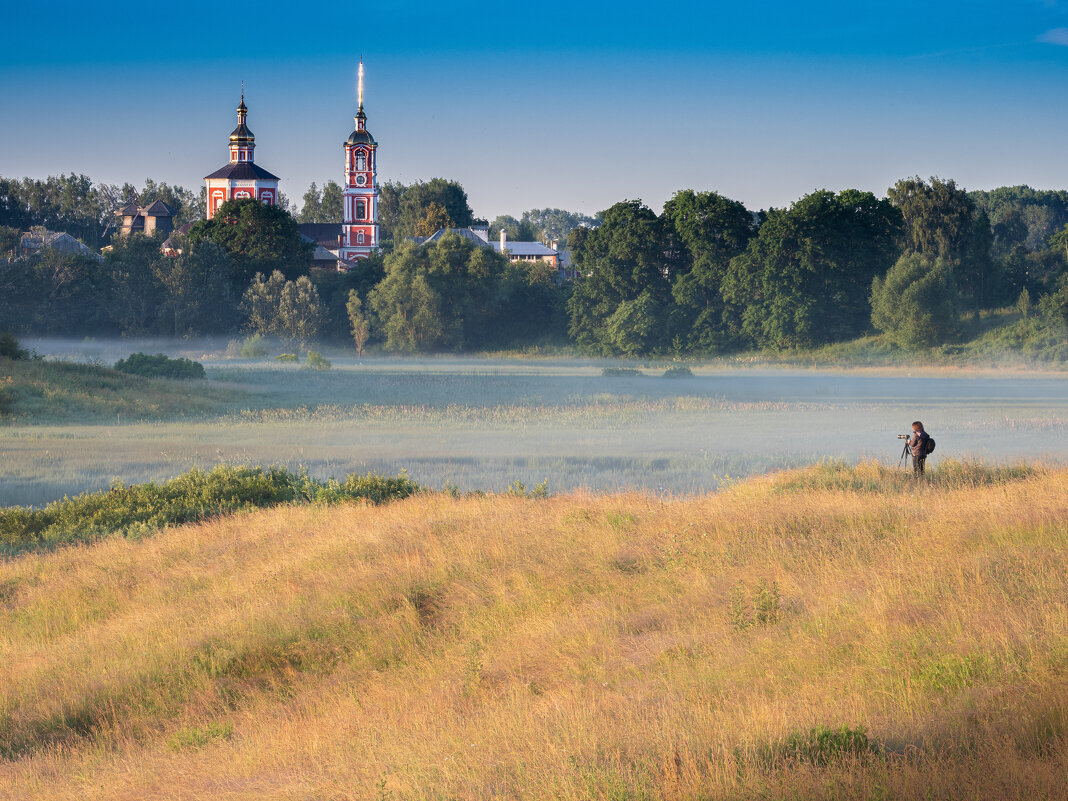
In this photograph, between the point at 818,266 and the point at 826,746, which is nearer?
the point at 826,746

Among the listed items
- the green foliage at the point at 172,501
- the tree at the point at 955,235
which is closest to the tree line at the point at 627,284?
the tree at the point at 955,235

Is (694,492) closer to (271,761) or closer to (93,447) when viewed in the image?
(271,761)

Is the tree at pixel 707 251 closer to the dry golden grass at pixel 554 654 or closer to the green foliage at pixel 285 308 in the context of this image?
the green foliage at pixel 285 308

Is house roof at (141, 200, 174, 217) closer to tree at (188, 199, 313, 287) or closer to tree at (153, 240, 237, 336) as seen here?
tree at (188, 199, 313, 287)

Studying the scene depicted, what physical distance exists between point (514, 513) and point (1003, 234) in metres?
115

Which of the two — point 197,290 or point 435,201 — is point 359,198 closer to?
point 435,201

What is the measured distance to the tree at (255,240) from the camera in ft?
324

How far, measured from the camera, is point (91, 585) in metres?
14.3

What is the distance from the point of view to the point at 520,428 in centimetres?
3916

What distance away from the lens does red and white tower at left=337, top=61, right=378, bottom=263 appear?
144750 mm

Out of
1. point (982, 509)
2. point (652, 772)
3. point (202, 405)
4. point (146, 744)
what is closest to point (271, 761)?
point (146, 744)

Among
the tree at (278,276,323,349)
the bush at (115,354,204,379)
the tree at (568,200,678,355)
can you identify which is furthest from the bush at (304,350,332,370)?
the tree at (568,200,678,355)

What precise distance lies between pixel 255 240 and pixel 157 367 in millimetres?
47336

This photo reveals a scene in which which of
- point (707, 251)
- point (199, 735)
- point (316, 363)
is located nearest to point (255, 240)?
point (316, 363)
